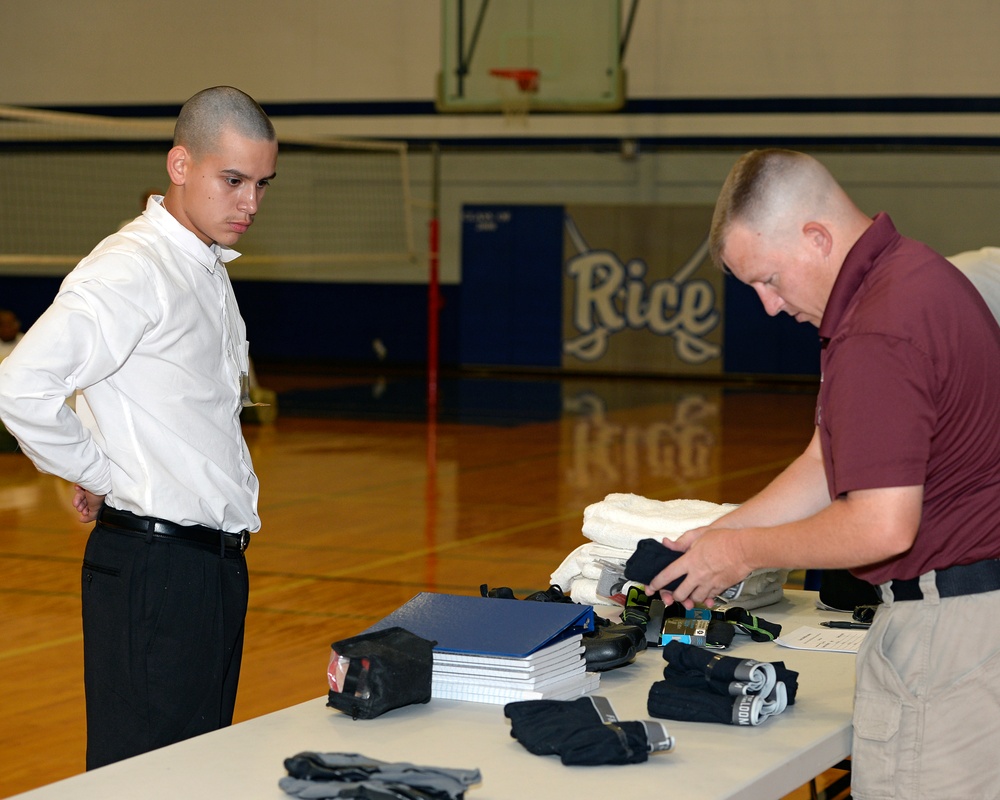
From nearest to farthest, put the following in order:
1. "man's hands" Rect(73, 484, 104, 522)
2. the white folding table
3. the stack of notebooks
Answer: the white folding table < the stack of notebooks < "man's hands" Rect(73, 484, 104, 522)

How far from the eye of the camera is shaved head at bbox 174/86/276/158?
289 cm

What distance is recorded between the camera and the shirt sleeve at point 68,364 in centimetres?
268

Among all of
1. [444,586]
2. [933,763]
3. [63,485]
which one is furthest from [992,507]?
[63,485]

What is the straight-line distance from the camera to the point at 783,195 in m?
2.25

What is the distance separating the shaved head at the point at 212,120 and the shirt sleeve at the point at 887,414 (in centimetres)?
145

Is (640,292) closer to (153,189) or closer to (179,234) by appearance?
(153,189)

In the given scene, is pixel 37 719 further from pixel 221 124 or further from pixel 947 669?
pixel 947 669

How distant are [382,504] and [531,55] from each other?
8771mm

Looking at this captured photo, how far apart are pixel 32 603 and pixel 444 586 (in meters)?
2.03

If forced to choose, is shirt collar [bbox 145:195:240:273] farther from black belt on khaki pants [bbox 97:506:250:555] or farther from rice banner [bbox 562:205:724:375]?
rice banner [bbox 562:205:724:375]

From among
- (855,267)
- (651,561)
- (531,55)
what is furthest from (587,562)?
(531,55)

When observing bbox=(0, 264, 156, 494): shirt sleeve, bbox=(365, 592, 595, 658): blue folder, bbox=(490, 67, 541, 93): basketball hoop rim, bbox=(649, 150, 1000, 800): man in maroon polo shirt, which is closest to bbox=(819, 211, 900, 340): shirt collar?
bbox=(649, 150, 1000, 800): man in maroon polo shirt

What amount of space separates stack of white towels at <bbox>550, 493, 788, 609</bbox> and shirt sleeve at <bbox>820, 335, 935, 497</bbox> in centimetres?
120

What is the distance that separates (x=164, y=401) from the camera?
2.88 metres
